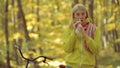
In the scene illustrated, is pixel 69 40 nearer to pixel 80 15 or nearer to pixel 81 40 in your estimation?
pixel 81 40

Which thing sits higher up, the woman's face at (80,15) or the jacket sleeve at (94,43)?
the woman's face at (80,15)

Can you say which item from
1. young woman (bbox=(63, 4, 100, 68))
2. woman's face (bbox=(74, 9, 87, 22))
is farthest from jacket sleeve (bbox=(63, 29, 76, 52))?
woman's face (bbox=(74, 9, 87, 22))

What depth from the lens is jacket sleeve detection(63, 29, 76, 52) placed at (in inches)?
167

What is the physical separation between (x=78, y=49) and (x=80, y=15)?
43cm

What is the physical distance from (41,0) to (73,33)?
1069cm

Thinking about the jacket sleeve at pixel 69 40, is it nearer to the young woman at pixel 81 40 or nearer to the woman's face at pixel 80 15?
the young woman at pixel 81 40

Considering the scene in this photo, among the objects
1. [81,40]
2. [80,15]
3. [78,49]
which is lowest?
[78,49]

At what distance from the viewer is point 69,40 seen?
4258 millimetres

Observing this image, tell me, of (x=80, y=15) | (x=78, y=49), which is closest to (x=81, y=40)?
(x=78, y=49)

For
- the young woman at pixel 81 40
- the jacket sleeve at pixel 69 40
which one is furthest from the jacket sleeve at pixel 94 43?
the jacket sleeve at pixel 69 40

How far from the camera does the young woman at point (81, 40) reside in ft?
13.8

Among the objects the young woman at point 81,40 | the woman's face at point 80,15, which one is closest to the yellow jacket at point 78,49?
the young woman at point 81,40

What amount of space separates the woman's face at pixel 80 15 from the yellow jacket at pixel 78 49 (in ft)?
0.59

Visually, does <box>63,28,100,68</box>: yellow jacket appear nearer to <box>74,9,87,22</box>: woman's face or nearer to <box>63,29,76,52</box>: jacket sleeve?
<box>63,29,76,52</box>: jacket sleeve
